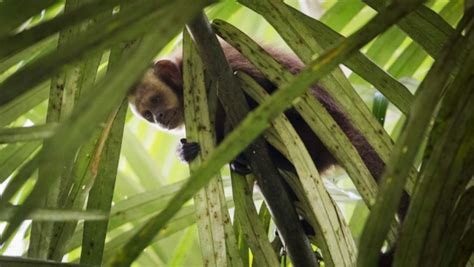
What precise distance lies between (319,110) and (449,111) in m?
0.60

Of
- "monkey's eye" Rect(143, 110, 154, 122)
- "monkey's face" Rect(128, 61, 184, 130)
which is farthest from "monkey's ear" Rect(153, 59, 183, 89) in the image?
"monkey's eye" Rect(143, 110, 154, 122)

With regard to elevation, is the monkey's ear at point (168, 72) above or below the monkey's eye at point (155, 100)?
above

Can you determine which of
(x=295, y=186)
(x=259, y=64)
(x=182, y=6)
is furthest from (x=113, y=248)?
(x=182, y=6)

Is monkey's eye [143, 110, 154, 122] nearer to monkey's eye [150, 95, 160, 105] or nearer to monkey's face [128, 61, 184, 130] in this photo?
monkey's face [128, 61, 184, 130]

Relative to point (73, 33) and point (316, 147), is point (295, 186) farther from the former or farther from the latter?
point (316, 147)

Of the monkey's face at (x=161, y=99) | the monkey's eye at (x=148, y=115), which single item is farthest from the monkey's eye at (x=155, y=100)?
the monkey's eye at (x=148, y=115)

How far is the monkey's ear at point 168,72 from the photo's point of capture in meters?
3.68

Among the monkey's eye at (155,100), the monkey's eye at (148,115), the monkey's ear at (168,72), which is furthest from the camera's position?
the monkey's eye at (148,115)

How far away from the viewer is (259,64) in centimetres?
148

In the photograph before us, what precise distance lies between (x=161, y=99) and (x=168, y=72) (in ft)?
0.55

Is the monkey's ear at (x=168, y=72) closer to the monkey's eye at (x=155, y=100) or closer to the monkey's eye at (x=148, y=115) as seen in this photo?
the monkey's eye at (x=155, y=100)

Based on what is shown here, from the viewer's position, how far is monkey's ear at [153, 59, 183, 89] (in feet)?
12.1

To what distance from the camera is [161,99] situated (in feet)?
12.6

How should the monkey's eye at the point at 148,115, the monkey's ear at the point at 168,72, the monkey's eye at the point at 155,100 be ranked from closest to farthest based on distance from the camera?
the monkey's ear at the point at 168,72 → the monkey's eye at the point at 155,100 → the monkey's eye at the point at 148,115
